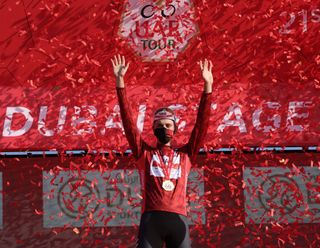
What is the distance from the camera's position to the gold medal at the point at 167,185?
13.6 feet

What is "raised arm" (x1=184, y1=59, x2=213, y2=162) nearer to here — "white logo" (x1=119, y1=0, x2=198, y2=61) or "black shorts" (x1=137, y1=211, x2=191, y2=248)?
"black shorts" (x1=137, y1=211, x2=191, y2=248)

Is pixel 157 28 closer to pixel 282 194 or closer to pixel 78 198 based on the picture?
pixel 78 198

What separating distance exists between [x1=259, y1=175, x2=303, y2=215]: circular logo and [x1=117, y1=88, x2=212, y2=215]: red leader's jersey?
310 cm

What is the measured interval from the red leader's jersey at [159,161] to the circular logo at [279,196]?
310cm

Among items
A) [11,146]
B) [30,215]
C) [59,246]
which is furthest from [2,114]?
[59,246]

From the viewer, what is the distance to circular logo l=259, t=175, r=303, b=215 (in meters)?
7.23

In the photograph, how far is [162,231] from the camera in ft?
13.2

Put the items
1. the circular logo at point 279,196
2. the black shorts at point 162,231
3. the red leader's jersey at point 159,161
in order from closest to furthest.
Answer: the black shorts at point 162,231 < the red leader's jersey at point 159,161 < the circular logo at point 279,196

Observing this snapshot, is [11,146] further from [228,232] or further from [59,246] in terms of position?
[228,232]

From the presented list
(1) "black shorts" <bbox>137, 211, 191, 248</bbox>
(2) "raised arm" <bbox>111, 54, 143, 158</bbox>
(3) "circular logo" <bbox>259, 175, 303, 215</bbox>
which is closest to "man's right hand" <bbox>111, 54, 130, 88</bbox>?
(2) "raised arm" <bbox>111, 54, 143, 158</bbox>

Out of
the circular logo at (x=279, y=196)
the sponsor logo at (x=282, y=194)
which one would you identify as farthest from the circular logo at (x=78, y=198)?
the circular logo at (x=279, y=196)

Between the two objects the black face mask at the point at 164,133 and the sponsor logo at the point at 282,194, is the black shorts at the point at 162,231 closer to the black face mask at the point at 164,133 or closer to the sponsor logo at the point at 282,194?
the black face mask at the point at 164,133

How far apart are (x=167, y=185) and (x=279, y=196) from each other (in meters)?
3.43

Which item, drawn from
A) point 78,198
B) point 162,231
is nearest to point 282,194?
point 78,198
